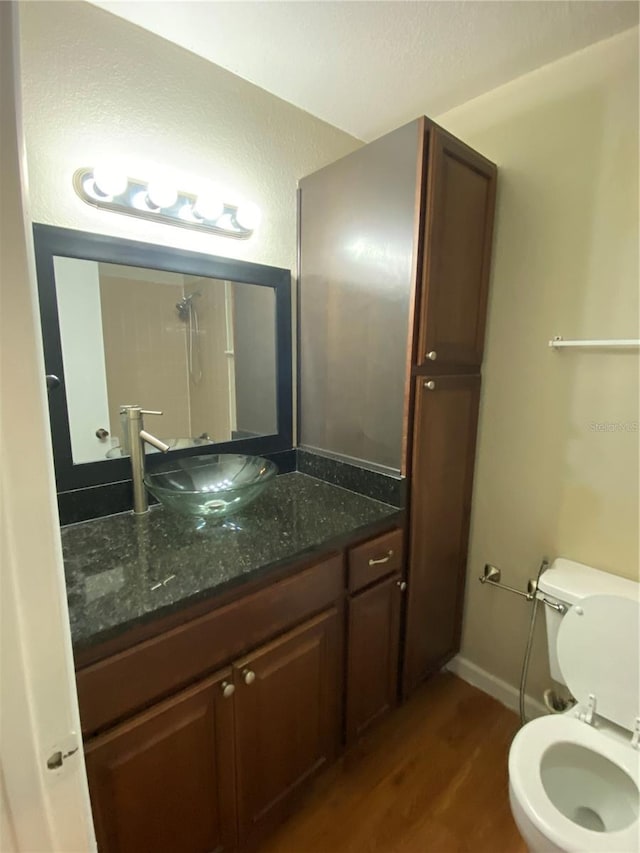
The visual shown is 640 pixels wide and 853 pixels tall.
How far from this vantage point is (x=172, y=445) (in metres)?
1.50

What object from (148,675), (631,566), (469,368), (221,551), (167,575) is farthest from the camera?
(469,368)

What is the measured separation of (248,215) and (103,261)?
54 centimetres

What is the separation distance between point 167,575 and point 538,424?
1358mm

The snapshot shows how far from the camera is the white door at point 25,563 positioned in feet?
1.29

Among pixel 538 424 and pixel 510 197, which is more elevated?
pixel 510 197

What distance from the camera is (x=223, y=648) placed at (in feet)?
3.33

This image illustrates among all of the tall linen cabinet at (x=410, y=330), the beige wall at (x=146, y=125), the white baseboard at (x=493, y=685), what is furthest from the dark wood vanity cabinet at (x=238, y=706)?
the beige wall at (x=146, y=125)

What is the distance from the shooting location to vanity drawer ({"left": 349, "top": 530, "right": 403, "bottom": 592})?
1319mm

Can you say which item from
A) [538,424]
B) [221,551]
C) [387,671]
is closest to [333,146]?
[538,424]

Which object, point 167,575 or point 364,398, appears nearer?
point 167,575

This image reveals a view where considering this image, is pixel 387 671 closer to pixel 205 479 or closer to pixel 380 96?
pixel 205 479

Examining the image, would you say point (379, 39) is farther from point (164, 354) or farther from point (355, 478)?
point (355, 478)

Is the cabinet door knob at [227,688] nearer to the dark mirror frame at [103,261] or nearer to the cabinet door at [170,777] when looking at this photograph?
the cabinet door at [170,777]

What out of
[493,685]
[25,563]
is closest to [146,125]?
[25,563]
